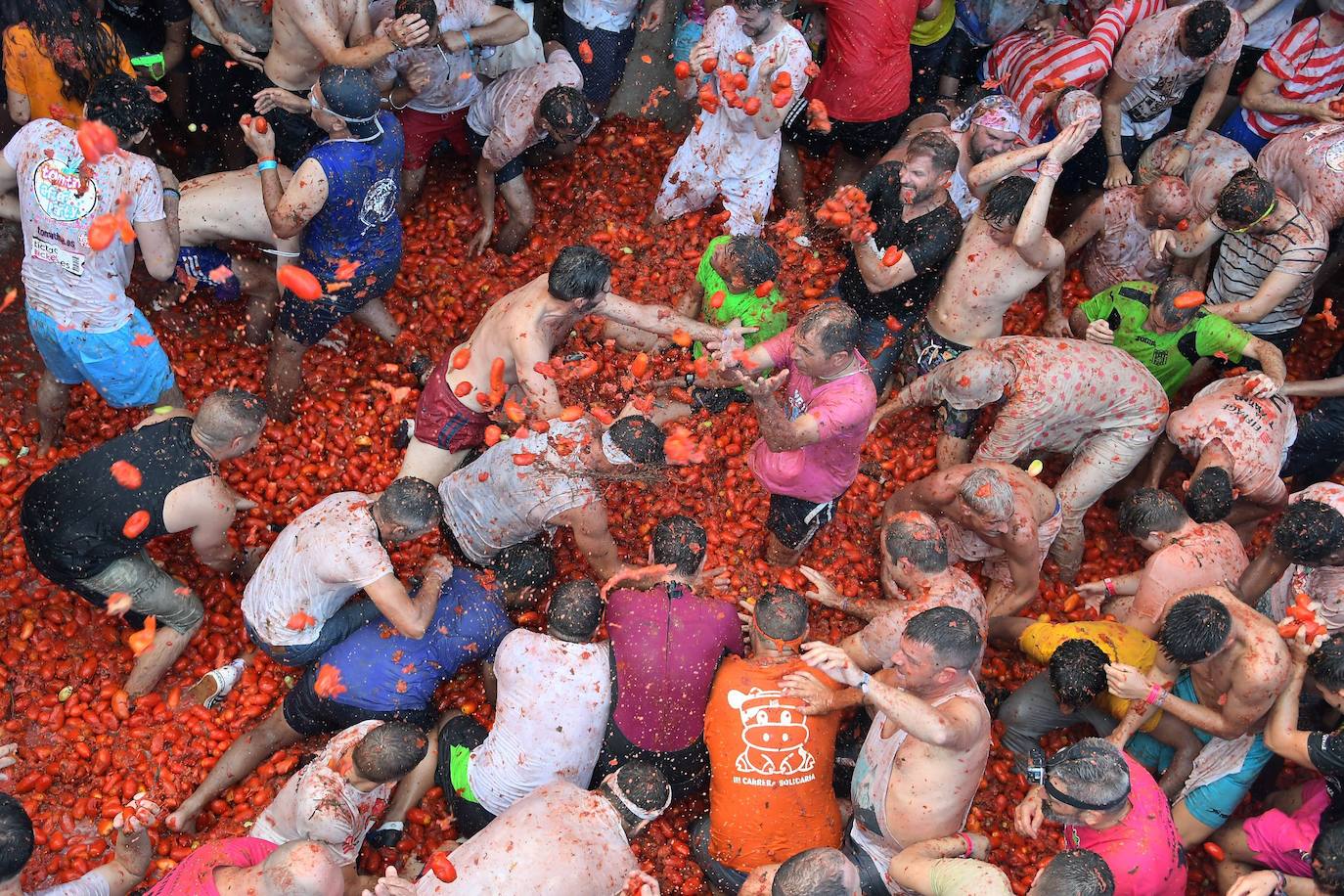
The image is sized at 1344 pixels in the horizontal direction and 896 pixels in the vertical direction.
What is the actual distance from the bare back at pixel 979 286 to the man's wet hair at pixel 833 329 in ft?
4.83

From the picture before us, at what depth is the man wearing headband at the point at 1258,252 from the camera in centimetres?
636

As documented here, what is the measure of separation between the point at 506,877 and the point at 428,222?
4.50m

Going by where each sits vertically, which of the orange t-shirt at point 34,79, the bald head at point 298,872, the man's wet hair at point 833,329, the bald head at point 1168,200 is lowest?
the bald head at point 298,872

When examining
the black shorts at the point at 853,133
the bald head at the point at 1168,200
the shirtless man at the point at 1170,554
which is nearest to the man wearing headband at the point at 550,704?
the shirtless man at the point at 1170,554

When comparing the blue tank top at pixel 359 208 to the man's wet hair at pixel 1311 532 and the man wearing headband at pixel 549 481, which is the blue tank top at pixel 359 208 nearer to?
the man wearing headband at pixel 549 481

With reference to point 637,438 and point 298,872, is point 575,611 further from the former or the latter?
point 298,872

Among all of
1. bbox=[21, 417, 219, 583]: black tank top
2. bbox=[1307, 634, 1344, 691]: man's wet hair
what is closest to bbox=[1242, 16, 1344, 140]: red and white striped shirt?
bbox=[1307, 634, 1344, 691]: man's wet hair

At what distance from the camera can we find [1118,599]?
6227 mm

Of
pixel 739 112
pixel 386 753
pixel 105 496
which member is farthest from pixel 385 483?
pixel 739 112

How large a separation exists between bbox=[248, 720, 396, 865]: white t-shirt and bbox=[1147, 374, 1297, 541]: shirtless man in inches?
169

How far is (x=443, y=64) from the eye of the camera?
646 cm

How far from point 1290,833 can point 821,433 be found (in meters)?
2.67

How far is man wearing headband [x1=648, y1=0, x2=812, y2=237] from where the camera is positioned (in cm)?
627

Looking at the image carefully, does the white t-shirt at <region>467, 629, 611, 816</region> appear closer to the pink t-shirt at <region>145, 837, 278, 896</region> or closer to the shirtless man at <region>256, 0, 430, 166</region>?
the pink t-shirt at <region>145, 837, 278, 896</region>
